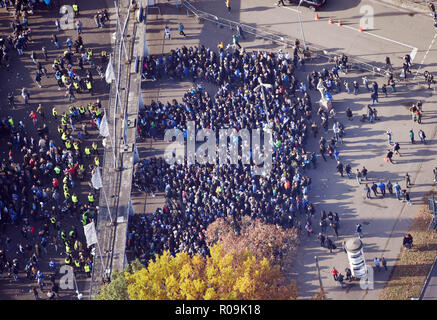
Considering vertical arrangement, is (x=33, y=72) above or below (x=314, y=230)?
above

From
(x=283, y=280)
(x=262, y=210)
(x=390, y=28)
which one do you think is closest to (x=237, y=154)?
(x=262, y=210)

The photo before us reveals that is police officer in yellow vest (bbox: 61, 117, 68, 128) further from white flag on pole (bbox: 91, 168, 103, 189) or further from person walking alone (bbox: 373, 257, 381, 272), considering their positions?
person walking alone (bbox: 373, 257, 381, 272)

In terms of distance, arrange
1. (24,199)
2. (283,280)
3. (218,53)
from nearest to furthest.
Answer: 1. (283,280)
2. (24,199)
3. (218,53)

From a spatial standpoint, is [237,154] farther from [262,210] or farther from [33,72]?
[33,72]

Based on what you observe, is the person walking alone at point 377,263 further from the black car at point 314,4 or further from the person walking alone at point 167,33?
the person walking alone at point 167,33

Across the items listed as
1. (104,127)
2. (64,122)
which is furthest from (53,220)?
(64,122)

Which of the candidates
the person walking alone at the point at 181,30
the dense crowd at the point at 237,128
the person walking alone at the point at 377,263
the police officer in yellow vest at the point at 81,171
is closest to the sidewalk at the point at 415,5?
the dense crowd at the point at 237,128

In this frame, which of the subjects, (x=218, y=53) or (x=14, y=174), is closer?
(x=14, y=174)
